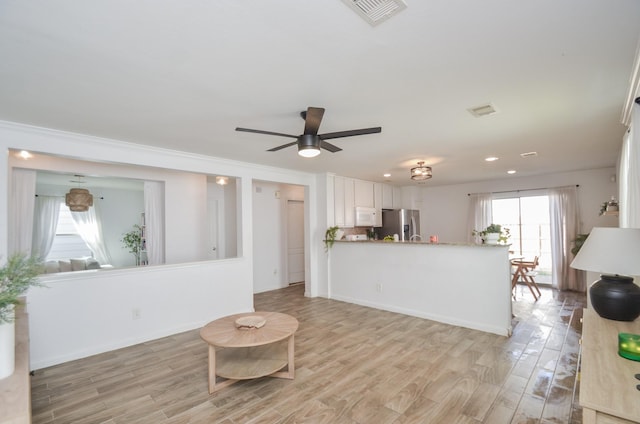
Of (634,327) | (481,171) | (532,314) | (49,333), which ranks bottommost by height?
(532,314)

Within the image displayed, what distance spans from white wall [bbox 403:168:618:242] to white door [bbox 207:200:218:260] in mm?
4886

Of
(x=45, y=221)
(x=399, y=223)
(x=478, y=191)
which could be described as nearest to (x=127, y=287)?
(x=45, y=221)

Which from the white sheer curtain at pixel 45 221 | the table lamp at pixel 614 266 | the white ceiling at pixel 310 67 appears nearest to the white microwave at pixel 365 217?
the white ceiling at pixel 310 67

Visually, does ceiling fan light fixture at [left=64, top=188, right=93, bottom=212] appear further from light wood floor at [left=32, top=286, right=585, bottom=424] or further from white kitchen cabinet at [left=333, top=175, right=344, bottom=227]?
white kitchen cabinet at [left=333, top=175, right=344, bottom=227]

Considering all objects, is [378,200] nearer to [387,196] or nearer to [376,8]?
[387,196]

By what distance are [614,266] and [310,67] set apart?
7.09 feet

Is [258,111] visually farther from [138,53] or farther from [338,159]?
[338,159]

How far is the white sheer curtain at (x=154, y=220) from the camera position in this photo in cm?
485

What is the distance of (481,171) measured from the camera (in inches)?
234

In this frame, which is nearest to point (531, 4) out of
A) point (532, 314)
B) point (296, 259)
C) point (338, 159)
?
point (338, 159)

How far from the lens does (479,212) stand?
23.6ft

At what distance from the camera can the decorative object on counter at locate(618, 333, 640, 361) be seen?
4.68 ft

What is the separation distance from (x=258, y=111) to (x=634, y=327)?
3.10 metres

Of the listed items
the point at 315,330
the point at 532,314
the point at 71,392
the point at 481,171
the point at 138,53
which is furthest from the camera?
the point at 481,171
